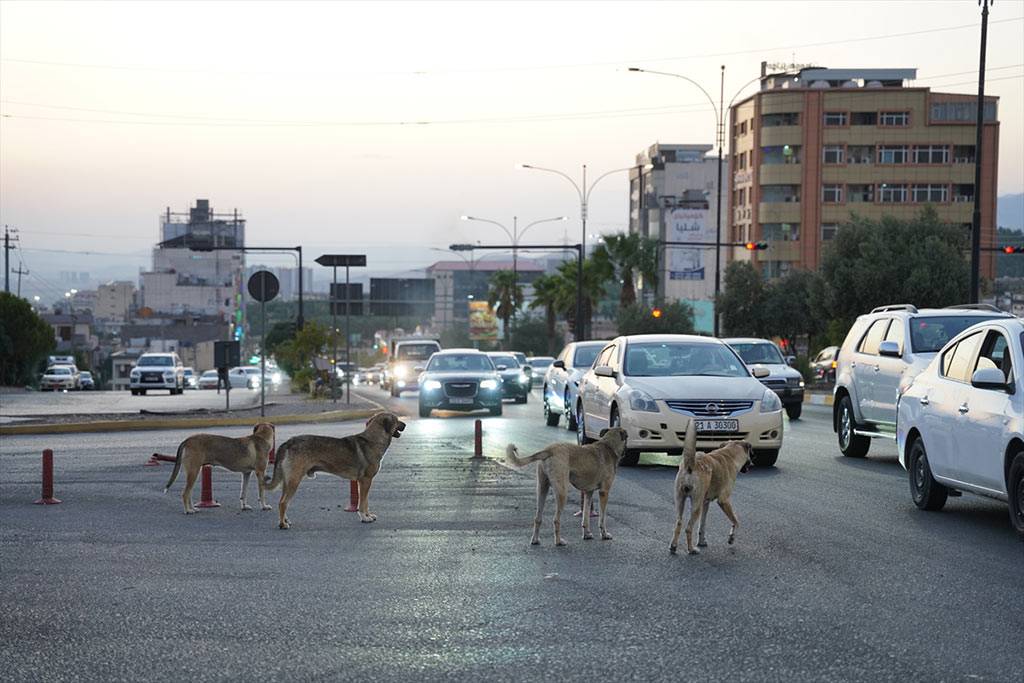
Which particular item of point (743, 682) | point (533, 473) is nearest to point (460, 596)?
point (743, 682)

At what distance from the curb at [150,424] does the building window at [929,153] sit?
82.3 metres

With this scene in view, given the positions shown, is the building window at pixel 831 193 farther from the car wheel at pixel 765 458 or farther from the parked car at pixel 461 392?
the car wheel at pixel 765 458

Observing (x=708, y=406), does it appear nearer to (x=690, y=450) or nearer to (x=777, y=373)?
(x=690, y=450)

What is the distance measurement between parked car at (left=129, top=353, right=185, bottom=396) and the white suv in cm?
4108

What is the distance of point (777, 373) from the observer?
98.3ft

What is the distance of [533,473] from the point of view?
56.2 feet

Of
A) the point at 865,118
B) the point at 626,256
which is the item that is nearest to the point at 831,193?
the point at 865,118

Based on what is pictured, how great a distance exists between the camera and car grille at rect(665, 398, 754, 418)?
56.8ft

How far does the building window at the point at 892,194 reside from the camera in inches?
4151

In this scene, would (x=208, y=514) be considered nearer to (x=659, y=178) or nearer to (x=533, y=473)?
(x=533, y=473)

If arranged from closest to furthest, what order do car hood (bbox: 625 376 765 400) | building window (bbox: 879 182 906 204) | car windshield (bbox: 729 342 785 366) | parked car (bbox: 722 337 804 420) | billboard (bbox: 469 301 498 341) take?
car hood (bbox: 625 376 765 400), parked car (bbox: 722 337 804 420), car windshield (bbox: 729 342 785 366), building window (bbox: 879 182 906 204), billboard (bbox: 469 301 498 341)

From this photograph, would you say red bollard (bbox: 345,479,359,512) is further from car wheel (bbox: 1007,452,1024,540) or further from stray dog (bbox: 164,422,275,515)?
car wheel (bbox: 1007,452,1024,540)

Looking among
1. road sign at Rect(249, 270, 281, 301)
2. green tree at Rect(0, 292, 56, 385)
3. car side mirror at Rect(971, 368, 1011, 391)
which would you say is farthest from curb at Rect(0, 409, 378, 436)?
green tree at Rect(0, 292, 56, 385)

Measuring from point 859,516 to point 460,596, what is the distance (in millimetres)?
5136
